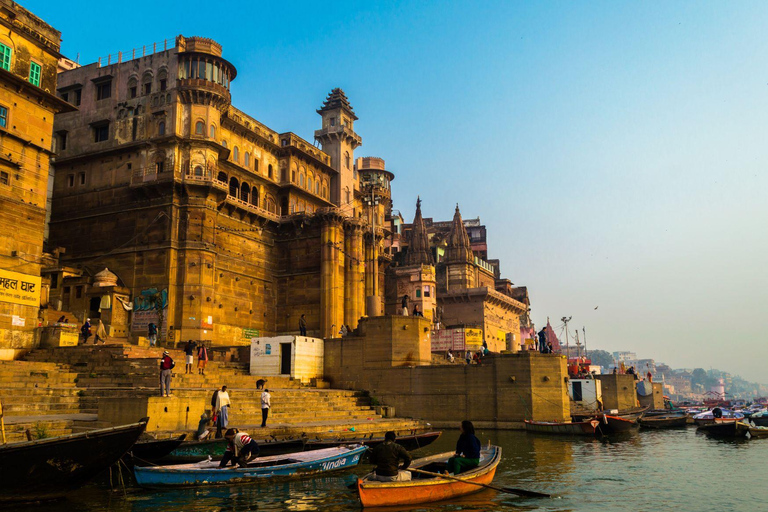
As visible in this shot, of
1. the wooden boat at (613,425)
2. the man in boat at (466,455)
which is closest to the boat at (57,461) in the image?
the man in boat at (466,455)

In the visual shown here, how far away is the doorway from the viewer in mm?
34781

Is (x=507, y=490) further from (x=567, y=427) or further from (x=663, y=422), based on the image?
(x=663, y=422)

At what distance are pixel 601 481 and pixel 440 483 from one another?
5.97 metres

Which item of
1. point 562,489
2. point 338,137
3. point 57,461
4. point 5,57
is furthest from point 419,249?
point 57,461

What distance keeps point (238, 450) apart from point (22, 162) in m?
25.1

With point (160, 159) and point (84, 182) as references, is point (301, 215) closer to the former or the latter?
point (160, 159)

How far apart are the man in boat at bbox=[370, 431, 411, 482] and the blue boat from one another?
3.15 meters

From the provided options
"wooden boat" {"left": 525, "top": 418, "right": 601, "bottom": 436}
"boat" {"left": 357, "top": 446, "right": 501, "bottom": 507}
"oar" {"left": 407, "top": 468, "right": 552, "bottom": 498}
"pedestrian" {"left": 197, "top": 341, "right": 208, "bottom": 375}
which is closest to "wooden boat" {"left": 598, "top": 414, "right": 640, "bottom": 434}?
"wooden boat" {"left": 525, "top": 418, "right": 601, "bottom": 436}

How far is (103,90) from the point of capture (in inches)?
1957

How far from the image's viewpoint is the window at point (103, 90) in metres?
49.4

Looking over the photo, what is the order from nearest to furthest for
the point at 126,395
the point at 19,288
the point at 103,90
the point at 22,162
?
the point at 126,395, the point at 19,288, the point at 22,162, the point at 103,90

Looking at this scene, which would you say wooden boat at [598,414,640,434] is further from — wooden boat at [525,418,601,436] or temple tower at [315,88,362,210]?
temple tower at [315,88,362,210]

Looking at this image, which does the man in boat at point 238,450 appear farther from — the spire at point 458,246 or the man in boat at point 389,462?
the spire at point 458,246

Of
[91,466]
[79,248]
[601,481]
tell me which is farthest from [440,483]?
[79,248]
